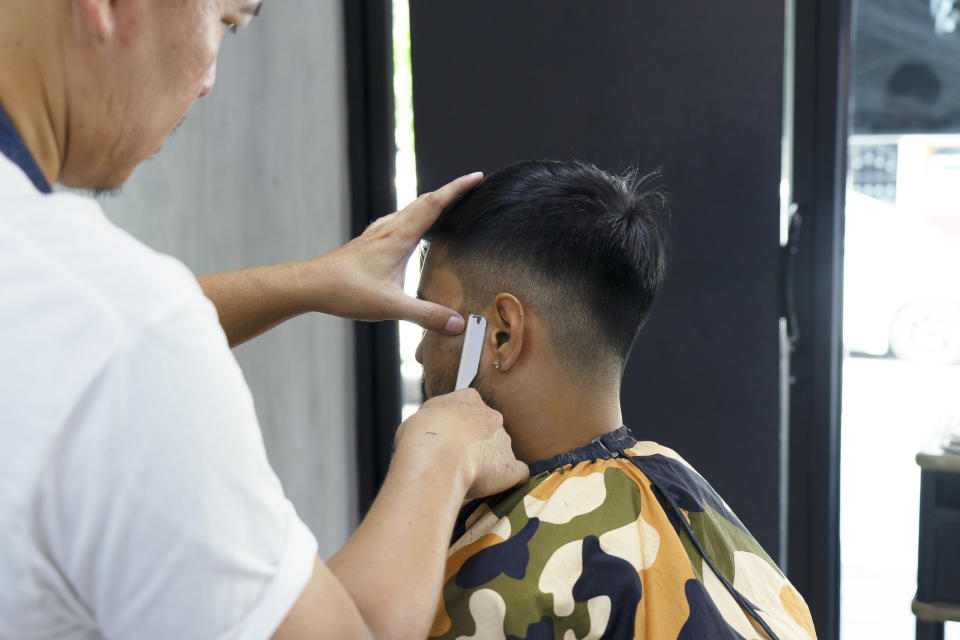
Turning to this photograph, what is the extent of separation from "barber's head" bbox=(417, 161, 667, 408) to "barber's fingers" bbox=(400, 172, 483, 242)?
0.07ft

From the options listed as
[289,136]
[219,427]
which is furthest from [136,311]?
[289,136]

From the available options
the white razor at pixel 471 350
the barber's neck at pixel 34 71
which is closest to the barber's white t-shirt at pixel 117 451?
the barber's neck at pixel 34 71

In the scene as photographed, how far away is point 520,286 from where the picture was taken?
4.50ft

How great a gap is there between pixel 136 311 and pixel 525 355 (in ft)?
2.57

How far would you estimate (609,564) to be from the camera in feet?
3.85

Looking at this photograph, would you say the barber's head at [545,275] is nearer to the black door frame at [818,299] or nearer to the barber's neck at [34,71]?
the barber's neck at [34,71]

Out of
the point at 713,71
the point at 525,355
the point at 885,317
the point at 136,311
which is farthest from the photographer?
the point at 885,317

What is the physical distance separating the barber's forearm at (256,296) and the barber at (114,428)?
66cm

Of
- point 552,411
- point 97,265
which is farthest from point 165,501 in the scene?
point 552,411

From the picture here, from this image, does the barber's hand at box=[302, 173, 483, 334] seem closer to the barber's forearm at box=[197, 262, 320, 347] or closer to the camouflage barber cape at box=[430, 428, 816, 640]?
the barber's forearm at box=[197, 262, 320, 347]

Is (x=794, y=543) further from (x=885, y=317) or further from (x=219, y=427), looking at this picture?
(x=219, y=427)

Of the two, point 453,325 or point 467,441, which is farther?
point 453,325

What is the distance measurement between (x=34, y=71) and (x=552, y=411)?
2.85 ft

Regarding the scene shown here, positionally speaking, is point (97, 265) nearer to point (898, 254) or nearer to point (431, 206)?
point (431, 206)
